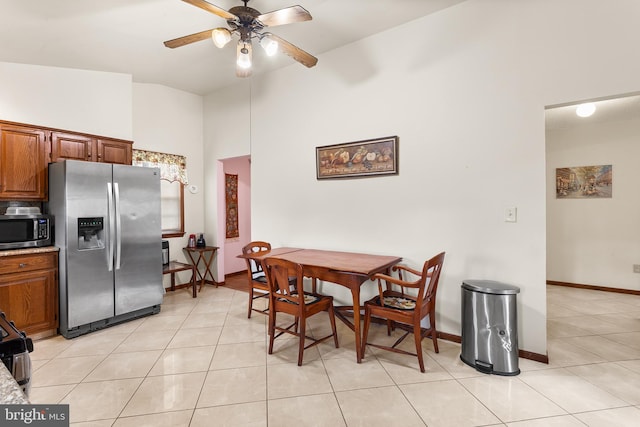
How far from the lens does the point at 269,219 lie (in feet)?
13.8

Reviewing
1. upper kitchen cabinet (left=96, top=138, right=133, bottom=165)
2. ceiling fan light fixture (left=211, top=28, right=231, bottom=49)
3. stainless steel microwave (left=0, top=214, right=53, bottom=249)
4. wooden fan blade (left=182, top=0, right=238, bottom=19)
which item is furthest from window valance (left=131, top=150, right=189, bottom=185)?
wooden fan blade (left=182, top=0, right=238, bottom=19)

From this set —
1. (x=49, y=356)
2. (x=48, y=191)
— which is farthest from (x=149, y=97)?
(x=49, y=356)

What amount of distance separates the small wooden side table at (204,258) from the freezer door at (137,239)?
104cm

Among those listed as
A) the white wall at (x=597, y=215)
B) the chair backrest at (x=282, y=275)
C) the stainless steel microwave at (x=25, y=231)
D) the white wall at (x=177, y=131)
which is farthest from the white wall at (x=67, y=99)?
the white wall at (x=597, y=215)

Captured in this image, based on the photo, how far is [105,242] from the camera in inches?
125

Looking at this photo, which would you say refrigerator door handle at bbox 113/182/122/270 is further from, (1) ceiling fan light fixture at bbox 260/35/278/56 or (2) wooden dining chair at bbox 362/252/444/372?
(2) wooden dining chair at bbox 362/252/444/372

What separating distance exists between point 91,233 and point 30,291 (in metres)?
0.71

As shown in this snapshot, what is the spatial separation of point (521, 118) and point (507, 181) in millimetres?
529

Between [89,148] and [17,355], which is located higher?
[89,148]

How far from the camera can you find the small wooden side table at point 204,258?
4.69 meters

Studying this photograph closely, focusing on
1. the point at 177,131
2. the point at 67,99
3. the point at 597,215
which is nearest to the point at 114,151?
the point at 67,99

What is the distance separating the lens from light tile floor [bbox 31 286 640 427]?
183 cm

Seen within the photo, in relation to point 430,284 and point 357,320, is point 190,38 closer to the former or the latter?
point 357,320

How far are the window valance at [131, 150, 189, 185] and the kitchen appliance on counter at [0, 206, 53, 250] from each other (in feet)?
4.50
